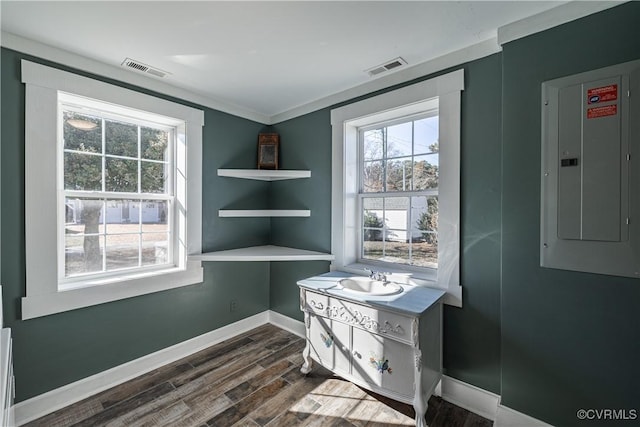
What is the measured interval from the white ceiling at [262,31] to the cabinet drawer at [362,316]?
1859mm

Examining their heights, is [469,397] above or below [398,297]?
below

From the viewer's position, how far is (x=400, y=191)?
8.30 feet

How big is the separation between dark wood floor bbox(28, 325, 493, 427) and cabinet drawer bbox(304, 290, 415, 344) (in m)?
0.59

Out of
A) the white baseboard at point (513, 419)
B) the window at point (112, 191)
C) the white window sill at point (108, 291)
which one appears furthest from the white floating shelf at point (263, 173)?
the white baseboard at point (513, 419)

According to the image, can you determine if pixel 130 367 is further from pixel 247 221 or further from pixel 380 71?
pixel 380 71

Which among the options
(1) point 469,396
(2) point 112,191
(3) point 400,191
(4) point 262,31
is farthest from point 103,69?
(1) point 469,396

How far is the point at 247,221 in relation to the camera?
3.33m

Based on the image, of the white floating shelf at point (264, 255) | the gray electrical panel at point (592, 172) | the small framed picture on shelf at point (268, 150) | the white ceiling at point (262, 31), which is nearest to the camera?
the gray electrical panel at point (592, 172)

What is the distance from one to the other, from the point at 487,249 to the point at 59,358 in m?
3.19

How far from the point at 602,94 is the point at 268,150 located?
9.16ft

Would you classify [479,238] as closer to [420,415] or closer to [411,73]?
[420,415]

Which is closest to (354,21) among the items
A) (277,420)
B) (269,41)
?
(269,41)

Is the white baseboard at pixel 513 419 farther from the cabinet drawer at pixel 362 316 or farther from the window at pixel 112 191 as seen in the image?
the window at pixel 112 191

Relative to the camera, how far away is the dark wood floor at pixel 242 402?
6.21 feet
